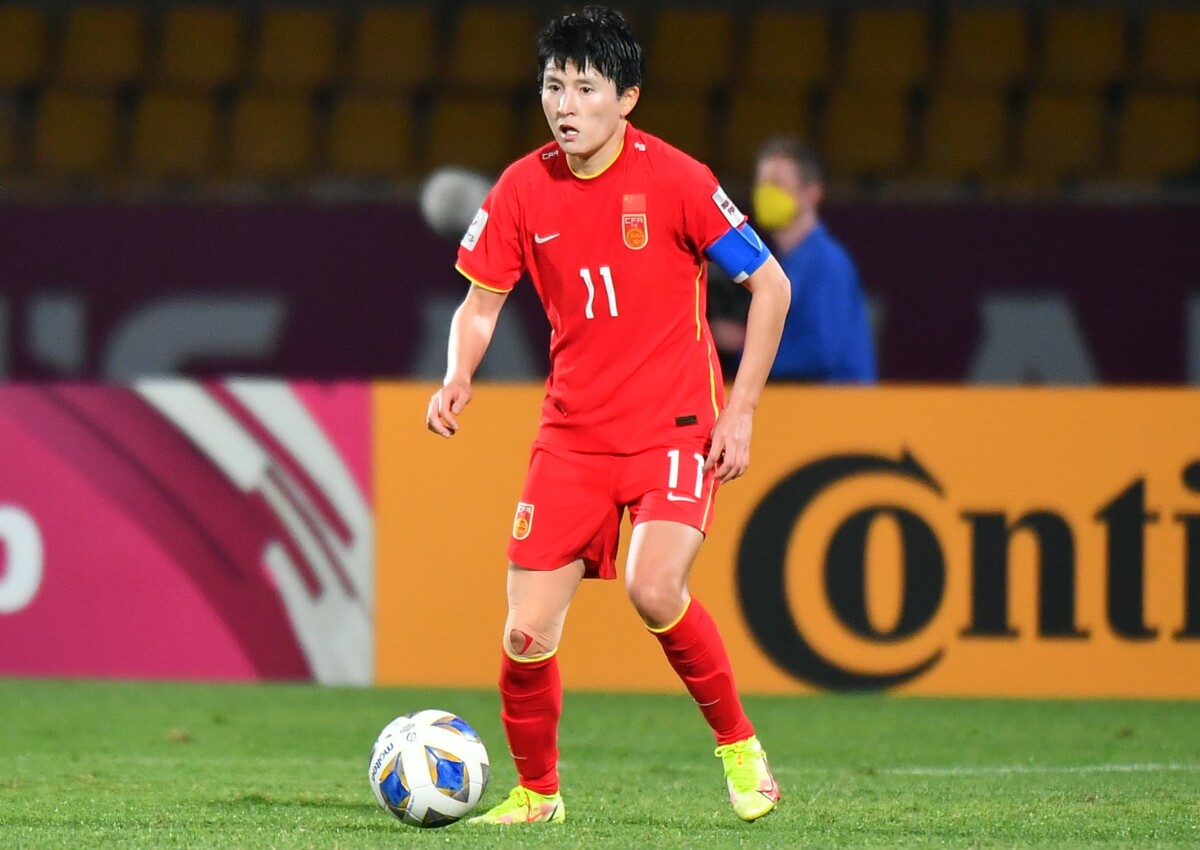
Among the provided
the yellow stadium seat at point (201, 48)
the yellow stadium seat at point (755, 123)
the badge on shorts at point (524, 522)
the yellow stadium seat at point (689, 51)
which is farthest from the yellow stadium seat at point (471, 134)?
the badge on shorts at point (524, 522)

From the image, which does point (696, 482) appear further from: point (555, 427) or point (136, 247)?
point (136, 247)

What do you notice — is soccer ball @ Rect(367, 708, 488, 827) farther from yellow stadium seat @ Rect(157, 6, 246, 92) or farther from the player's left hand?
yellow stadium seat @ Rect(157, 6, 246, 92)

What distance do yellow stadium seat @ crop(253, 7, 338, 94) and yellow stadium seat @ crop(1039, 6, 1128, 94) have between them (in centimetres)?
393

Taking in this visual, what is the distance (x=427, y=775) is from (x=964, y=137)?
7.02 metres

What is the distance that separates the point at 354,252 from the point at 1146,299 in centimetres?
383

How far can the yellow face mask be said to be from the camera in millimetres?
7824

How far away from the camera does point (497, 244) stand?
14.6 ft

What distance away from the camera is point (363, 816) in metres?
4.49

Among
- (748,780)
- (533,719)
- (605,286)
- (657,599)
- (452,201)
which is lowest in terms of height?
(748,780)

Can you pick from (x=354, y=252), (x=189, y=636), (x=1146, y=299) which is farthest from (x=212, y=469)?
(x=1146, y=299)

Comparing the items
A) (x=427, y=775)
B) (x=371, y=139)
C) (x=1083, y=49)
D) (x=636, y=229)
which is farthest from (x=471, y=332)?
(x=1083, y=49)

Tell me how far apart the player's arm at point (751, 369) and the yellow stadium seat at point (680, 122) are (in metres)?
6.29

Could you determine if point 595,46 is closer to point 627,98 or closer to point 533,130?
point 627,98

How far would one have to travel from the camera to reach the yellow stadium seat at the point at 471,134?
10680mm
